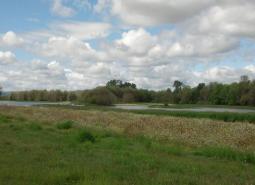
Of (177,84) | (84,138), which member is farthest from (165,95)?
(84,138)

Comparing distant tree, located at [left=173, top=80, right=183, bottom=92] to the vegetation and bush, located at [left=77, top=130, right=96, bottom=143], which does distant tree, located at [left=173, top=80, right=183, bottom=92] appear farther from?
bush, located at [left=77, top=130, right=96, bottom=143]

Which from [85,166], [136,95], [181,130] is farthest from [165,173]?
[136,95]

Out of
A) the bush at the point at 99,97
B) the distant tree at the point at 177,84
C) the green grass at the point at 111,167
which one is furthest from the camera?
the distant tree at the point at 177,84

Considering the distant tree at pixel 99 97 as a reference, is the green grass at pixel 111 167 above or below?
below

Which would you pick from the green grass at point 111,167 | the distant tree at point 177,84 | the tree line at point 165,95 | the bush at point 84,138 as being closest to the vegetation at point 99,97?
the tree line at point 165,95

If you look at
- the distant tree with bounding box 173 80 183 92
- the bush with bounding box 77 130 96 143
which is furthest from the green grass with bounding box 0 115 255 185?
the distant tree with bounding box 173 80 183 92

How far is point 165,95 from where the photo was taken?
171500 millimetres

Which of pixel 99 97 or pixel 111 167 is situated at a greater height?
pixel 99 97

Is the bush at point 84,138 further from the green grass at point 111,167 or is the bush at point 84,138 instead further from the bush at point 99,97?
the bush at point 99,97

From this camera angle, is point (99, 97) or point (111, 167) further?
point (99, 97)

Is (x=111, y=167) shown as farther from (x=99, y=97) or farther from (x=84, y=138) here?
(x=99, y=97)

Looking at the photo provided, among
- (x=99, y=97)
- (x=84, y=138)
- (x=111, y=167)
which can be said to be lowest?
(x=111, y=167)

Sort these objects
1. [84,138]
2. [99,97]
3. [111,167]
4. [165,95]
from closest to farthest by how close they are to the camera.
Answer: [111,167] → [84,138] → [99,97] → [165,95]

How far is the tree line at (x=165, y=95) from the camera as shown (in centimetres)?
12606
